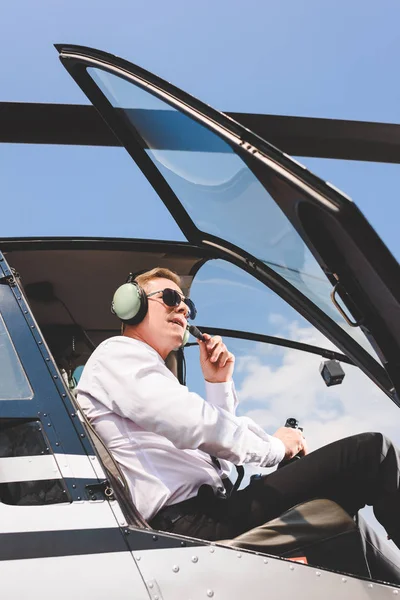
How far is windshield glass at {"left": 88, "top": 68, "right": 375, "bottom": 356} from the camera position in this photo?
1.65 m

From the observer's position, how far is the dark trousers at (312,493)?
1.72 metres

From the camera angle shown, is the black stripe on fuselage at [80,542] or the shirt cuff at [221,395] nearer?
the black stripe on fuselage at [80,542]

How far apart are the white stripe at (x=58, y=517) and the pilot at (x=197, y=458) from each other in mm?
248

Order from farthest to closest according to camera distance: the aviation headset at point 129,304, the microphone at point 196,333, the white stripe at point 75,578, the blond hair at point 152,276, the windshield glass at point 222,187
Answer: the microphone at point 196,333 → the blond hair at point 152,276 → the aviation headset at point 129,304 → the windshield glass at point 222,187 → the white stripe at point 75,578

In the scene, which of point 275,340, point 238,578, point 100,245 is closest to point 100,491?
point 238,578

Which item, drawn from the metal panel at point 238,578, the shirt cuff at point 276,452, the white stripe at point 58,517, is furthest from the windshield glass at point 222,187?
the white stripe at point 58,517

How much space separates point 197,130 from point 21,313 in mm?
760

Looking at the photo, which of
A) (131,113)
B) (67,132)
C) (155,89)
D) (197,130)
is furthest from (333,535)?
(67,132)

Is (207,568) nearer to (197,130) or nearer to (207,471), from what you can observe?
(207,471)

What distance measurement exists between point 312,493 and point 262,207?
0.87 meters

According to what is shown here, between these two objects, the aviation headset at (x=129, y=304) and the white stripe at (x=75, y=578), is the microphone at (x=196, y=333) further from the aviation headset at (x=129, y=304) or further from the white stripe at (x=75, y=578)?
the white stripe at (x=75, y=578)

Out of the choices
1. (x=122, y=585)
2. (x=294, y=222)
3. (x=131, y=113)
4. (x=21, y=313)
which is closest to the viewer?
(x=122, y=585)

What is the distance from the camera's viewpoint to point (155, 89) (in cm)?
160

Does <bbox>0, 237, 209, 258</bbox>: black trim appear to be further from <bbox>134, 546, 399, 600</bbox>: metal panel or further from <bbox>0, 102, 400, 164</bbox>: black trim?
<bbox>134, 546, 399, 600</bbox>: metal panel
